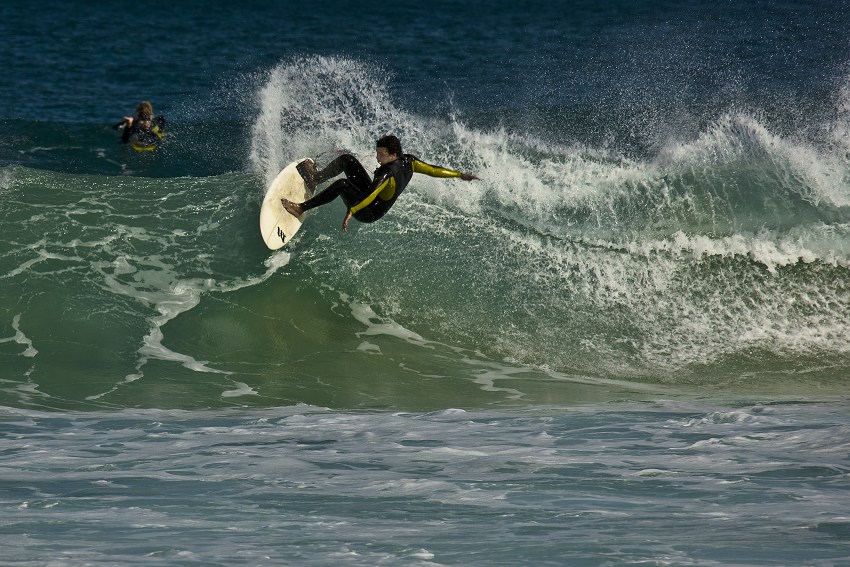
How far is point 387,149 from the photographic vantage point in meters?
9.10

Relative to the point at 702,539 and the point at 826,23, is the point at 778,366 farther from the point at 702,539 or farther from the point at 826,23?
the point at 826,23

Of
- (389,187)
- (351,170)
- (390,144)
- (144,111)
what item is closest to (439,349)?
(389,187)

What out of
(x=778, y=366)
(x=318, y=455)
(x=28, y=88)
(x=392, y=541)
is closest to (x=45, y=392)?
(x=318, y=455)

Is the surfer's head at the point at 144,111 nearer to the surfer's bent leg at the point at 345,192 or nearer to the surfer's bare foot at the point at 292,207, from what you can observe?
the surfer's bare foot at the point at 292,207

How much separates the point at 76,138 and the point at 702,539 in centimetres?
1564

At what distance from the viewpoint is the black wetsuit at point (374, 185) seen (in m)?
9.12

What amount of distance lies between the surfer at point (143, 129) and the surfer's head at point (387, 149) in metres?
8.65

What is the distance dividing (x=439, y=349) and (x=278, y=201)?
211cm

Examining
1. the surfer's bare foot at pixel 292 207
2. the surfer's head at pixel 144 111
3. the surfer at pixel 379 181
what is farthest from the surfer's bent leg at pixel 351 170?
the surfer's head at pixel 144 111

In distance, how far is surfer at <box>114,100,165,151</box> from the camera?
658 inches

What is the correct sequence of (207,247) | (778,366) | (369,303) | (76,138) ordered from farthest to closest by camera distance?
(76,138) < (207,247) < (369,303) < (778,366)

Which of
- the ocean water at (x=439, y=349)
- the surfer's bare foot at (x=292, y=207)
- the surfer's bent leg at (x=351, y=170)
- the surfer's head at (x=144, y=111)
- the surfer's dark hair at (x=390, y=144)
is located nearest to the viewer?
the ocean water at (x=439, y=349)

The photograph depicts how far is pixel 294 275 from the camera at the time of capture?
1070 centimetres

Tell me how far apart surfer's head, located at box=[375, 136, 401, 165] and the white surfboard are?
1257 millimetres
